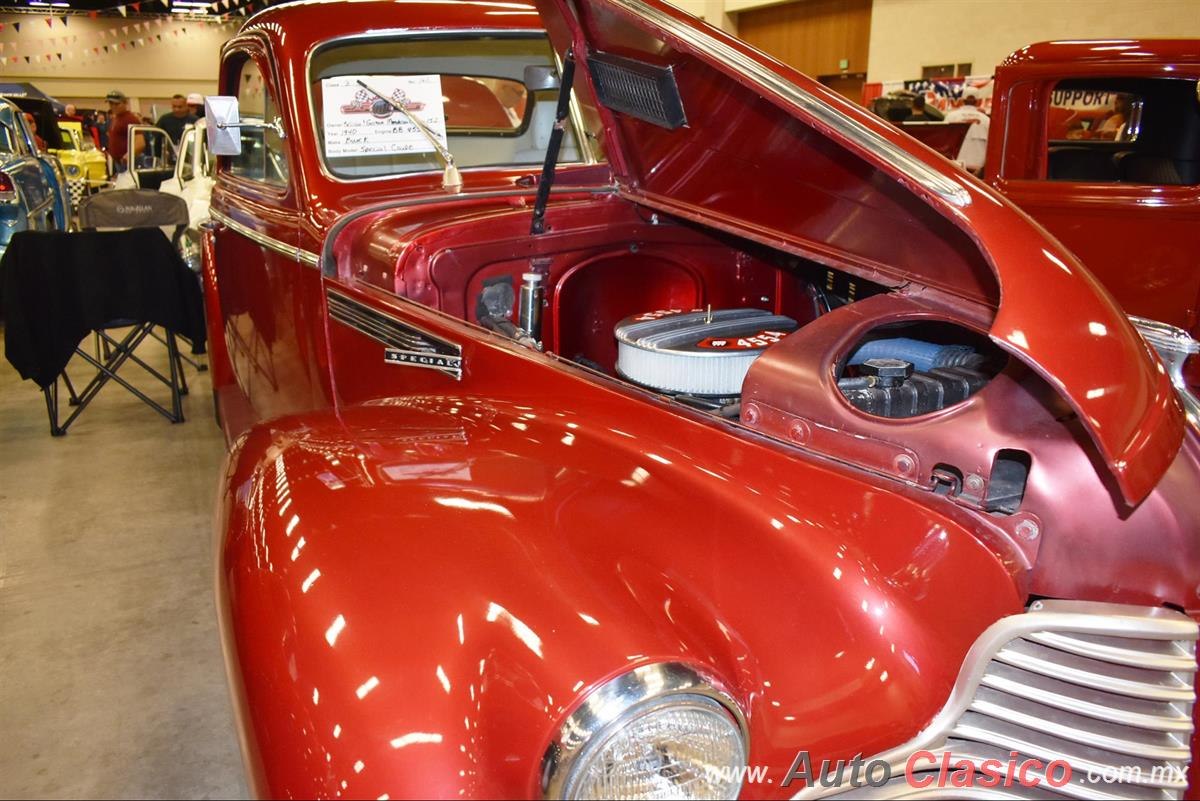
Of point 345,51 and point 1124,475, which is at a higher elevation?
point 345,51

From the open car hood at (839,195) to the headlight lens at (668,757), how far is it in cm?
54

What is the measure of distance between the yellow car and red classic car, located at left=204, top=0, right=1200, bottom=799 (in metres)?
10.9

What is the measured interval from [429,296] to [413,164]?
0.77 metres

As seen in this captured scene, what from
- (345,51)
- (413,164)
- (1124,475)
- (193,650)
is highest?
(345,51)

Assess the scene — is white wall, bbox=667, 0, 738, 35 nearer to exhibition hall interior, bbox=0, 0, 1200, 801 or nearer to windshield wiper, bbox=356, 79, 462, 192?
exhibition hall interior, bbox=0, 0, 1200, 801

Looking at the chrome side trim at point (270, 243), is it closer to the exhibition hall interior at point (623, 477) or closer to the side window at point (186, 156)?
the exhibition hall interior at point (623, 477)

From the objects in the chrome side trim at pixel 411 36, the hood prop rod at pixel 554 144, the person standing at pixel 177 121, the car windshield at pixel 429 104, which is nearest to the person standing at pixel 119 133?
the person standing at pixel 177 121

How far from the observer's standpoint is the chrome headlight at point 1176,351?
1.32m

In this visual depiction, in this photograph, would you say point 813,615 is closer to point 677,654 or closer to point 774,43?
point 677,654

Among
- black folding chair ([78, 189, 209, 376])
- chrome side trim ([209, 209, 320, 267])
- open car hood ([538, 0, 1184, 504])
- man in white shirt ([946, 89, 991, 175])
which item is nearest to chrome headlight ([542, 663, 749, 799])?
open car hood ([538, 0, 1184, 504])

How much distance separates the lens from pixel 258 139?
3010 mm

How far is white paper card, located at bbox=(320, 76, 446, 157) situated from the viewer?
2469mm

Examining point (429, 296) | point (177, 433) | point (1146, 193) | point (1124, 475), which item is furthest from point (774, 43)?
point (1124, 475)

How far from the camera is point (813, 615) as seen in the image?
3.77 ft
